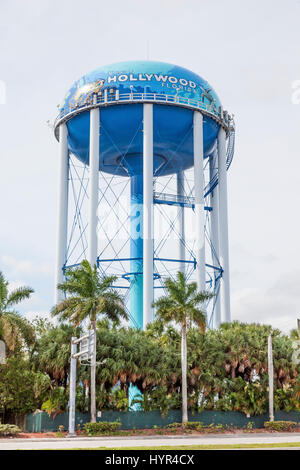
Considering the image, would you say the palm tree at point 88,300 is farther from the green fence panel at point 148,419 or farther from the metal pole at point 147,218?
the metal pole at point 147,218

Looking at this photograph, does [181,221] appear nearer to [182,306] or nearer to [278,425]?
[182,306]

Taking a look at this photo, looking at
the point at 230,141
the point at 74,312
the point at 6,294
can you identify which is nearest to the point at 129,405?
the point at 74,312

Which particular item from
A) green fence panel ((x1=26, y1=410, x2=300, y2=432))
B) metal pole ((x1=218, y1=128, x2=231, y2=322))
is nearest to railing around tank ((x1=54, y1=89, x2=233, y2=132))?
metal pole ((x1=218, y1=128, x2=231, y2=322))

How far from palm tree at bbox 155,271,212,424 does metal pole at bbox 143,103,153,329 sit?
229 inches

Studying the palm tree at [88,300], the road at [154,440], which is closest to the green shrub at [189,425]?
the road at [154,440]

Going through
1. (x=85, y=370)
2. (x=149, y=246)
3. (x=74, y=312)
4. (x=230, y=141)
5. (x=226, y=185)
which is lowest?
(x=85, y=370)

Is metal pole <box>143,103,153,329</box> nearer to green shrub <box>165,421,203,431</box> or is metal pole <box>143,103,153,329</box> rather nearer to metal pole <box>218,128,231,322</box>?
metal pole <box>218,128,231,322</box>

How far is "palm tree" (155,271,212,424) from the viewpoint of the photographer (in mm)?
45375

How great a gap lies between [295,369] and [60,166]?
27110mm

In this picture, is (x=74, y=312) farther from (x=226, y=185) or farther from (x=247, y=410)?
(x=226, y=185)

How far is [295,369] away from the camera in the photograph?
4938 centimetres

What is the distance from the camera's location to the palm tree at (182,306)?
→ 4538cm

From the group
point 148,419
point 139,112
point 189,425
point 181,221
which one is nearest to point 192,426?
point 189,425

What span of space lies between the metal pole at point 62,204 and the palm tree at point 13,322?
15049mm
